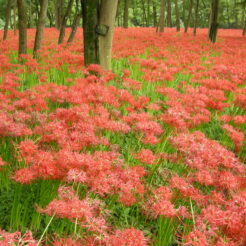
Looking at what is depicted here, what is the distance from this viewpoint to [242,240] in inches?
65.3

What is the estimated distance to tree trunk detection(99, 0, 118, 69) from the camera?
6.41 m

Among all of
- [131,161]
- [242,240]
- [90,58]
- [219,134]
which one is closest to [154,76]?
[90,58]

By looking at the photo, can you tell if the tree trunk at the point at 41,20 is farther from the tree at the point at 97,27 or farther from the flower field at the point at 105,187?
the flower field at the point at 105,187

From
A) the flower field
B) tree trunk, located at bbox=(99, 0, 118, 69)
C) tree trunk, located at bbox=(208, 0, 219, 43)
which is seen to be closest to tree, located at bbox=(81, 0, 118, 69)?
tree trunk, located at bbox=(99, 0, 118, 69)

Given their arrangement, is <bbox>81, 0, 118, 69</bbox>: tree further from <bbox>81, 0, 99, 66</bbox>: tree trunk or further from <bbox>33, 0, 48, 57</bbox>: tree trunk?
<bbox>33, 0, 48, 57</bbox>: tree trunk

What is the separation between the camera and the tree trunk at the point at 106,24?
6.41m

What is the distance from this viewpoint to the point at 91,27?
6.41m

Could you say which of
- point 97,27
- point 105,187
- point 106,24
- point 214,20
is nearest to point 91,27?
point 97,27

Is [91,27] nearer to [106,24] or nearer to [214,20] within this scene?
[106,24]

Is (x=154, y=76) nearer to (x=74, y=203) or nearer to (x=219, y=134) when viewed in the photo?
(x=219, y=134)

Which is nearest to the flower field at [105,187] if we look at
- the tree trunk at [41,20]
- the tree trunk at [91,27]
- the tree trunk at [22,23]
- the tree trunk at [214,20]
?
the tree trunk at [91,27]

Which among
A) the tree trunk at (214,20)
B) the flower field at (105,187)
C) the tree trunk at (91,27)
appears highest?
the tree trunk at (214,20)

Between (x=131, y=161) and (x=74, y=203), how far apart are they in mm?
1792

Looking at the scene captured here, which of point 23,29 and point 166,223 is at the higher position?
point 23,29
